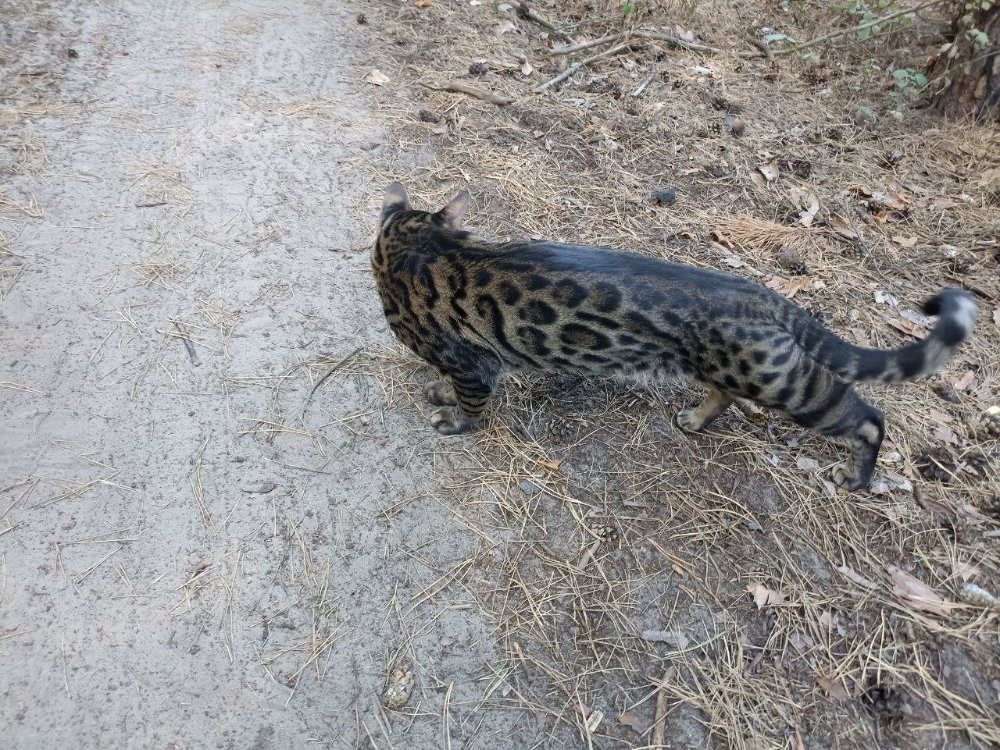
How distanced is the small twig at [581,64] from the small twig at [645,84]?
419mm

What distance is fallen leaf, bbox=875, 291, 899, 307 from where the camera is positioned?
4133 millimetres

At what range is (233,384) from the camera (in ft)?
11.7

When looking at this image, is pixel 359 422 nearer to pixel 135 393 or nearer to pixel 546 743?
pixel 135 393

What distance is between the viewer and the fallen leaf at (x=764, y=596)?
286cm

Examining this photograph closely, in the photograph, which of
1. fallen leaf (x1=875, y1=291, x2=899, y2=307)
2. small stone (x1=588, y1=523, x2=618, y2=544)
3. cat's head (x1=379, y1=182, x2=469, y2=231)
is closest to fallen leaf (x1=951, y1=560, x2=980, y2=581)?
small stone (x1=588, y1=523, x2=618, y2=544)

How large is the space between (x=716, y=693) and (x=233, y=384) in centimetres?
298

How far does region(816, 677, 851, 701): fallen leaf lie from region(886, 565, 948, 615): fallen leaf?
1.82 feet

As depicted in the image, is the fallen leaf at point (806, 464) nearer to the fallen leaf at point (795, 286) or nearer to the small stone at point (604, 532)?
the small stone at point (604, 532)

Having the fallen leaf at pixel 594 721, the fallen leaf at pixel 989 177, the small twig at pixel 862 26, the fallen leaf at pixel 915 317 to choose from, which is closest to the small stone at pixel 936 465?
the fallen leaf at pixel 915 317

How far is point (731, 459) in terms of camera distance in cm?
336

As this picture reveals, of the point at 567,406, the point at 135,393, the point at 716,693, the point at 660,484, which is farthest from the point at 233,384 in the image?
the point at 716,693

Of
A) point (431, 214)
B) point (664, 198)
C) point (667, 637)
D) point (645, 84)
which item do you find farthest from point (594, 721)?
point (645, 84)

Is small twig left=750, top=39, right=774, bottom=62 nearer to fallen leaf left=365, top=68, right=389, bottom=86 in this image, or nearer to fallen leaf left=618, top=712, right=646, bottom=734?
fallen leaf left=365, top=68, right=389, bottom=86

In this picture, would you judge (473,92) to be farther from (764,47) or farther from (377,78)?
(764,47)
